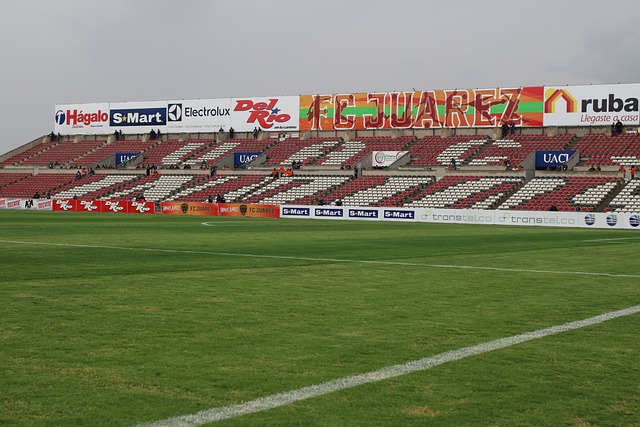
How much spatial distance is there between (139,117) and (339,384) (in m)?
91.7

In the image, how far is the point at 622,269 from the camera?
1917cm

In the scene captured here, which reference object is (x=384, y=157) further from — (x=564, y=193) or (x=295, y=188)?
(x=564, y=193)

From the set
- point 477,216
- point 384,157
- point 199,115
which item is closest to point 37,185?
point 199,115

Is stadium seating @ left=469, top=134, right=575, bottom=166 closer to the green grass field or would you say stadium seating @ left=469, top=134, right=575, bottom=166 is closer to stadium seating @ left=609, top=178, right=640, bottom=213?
stadium seating @ left=609, top=178, right=640, bottom=213

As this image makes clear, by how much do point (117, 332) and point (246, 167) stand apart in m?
73.5

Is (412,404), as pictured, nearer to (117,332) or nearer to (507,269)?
(117,332)

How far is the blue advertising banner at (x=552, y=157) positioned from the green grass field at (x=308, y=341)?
51.8m

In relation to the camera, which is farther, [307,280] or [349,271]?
[349,271]

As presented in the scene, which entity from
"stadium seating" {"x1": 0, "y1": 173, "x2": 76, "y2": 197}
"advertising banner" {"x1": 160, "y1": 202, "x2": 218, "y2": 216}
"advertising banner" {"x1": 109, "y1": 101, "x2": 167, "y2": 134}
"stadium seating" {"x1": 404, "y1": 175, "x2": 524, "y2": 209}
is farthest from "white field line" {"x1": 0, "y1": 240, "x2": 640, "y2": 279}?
"advertising banner" {"x1": 109, "y1": 101, "x2": 167, "y2": 134}

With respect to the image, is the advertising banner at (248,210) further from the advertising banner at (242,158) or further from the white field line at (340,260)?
the white field line at (340,260)

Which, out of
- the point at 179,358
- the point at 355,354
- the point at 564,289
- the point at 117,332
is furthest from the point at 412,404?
the point at 564,289

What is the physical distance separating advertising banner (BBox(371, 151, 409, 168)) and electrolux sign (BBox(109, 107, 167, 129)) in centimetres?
2851

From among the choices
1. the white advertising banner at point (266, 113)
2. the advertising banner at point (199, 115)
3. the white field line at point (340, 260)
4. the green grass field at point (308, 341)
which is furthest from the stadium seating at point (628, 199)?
Result: the advertising banner at point (199, 115)

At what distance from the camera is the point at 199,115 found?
91188mm
